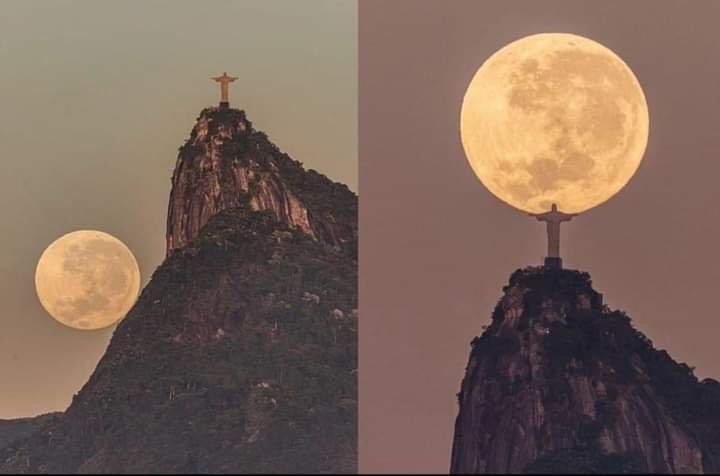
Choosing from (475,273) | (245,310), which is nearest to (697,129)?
(475,273)

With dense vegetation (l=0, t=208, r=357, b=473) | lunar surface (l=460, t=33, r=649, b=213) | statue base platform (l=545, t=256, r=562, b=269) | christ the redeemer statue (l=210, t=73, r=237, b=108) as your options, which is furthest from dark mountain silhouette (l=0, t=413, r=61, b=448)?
lunar surface (l=460, t=33, r=649, b=213)

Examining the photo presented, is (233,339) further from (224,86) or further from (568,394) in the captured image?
(568,394)

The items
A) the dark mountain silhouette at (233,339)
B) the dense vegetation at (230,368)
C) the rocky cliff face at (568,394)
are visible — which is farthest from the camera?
the dark mountain silhouette at (233,339)

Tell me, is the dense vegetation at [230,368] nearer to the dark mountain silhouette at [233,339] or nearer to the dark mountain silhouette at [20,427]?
the dark mountain silhouette at [233,339]

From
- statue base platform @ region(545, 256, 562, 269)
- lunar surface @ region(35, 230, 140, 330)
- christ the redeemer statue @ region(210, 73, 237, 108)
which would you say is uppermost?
christ the redeemer statue @ region(210, 73, 237, 108)

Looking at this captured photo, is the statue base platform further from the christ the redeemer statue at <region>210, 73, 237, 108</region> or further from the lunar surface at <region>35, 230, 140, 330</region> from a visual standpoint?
the lunar surface at <region>35, 230, 140, 330</region>

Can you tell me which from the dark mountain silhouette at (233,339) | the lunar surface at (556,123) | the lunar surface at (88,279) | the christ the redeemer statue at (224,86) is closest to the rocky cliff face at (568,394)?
the lunar surface at (556,123)

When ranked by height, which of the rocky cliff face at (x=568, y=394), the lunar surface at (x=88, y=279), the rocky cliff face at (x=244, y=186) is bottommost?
the rocky cliff face at (x=568, y=394)
